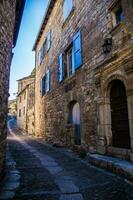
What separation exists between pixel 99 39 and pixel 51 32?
6343 mm

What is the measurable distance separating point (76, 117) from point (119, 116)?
2.90 meters

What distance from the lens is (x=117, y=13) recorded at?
519cm

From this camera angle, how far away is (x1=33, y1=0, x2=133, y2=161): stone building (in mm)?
4582

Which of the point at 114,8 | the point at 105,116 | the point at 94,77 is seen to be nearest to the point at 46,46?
the point at 94,77

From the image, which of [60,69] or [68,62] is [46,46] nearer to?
[60,69]

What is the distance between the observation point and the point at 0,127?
3.33m

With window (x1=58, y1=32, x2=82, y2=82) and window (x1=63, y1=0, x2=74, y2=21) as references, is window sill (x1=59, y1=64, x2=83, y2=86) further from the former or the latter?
window (x1=63, y1=0, x2=74, y2=21)

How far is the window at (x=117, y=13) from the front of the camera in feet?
16.5

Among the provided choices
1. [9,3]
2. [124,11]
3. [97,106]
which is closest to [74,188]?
[97,106]

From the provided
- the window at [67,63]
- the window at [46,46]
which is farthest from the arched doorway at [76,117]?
the window at [46,46]

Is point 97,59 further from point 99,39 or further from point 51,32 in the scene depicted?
point 51,32

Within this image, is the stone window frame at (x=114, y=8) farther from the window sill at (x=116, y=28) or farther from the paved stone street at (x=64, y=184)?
the paved stone street at (x=64, y=184)

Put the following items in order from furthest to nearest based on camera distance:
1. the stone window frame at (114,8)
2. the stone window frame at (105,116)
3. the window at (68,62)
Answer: the window at (68,62) < the stone window frame at (105,116) < the stone window frame at (114,8)

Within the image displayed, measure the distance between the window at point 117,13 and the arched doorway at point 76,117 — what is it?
143 inches
